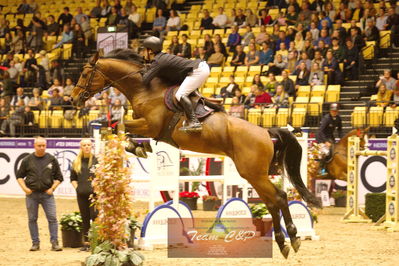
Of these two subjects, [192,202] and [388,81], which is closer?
[192,202]

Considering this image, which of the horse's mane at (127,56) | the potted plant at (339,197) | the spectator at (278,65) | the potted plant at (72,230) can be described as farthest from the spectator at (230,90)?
the horse's mane at (127,56)

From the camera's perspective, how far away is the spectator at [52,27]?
27617 mm

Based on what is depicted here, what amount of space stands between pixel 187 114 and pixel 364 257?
3.65 metres

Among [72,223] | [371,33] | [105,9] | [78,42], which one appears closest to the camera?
[72,223]

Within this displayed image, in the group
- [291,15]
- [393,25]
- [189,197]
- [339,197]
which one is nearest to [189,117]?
[189,197]

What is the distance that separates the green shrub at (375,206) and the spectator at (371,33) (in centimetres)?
660

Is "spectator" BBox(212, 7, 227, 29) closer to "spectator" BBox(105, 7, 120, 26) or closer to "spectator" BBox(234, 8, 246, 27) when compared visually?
"spectator" BBox(234, 8, 246, 27)

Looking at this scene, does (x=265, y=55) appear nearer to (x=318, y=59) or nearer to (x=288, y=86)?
(x=318, y=59)

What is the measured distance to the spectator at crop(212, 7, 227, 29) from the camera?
24031 millimetres

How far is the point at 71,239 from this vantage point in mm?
11797

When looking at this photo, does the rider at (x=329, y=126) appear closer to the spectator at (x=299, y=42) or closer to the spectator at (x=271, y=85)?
the spectator at (x=271, y=85)

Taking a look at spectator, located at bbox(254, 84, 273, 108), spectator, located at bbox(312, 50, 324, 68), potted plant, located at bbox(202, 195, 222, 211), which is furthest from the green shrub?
spectator, located at bbox(312, 50, 324, 68)

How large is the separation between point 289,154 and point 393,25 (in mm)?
11627

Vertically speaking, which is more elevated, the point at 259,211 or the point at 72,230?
the point at 259,211
